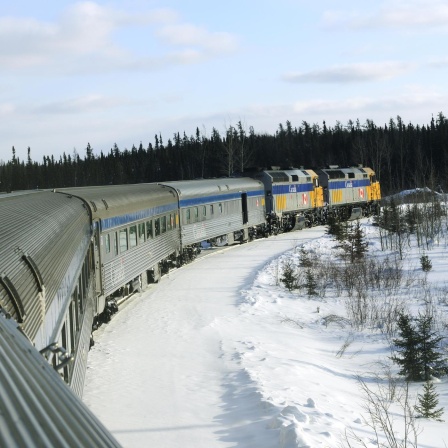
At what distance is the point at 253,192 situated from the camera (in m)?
33.2

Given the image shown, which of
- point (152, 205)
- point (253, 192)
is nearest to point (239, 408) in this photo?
point (152, 205)

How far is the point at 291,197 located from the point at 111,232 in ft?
78.0

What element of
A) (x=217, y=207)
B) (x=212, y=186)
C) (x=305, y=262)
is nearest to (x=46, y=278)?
(x=305, y=262)

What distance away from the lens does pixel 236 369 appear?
10.8m

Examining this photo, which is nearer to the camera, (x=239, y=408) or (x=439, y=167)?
(x=239, y=408)

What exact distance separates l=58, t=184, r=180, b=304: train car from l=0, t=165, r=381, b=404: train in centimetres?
3

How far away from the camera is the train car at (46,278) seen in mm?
4004

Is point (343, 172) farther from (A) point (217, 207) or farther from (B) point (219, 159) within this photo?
(B) point (219, 159)

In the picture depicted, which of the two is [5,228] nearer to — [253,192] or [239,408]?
[239,408]

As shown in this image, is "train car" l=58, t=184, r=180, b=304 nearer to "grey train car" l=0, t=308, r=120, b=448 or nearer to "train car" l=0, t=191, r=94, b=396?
"train car" l=0, t=191, r=94, b=396

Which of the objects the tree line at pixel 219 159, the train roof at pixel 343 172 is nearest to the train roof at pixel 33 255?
the train roof at pixel 343 172

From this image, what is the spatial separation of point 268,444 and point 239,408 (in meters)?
1.54

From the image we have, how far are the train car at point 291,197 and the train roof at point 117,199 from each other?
14003 millimetres

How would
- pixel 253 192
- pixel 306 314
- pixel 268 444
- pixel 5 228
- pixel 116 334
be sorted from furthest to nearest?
pixel 253 192
pixel 306 314
pixel 116 334
pixel 268 444
pixel 5 228
